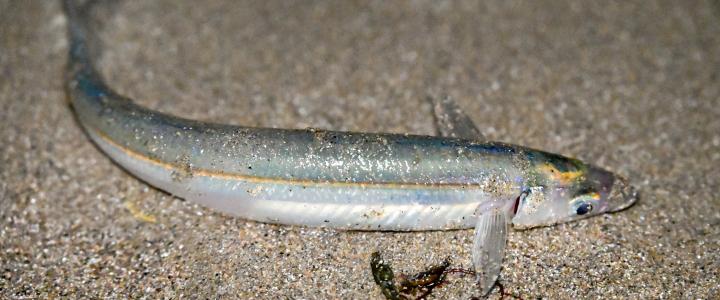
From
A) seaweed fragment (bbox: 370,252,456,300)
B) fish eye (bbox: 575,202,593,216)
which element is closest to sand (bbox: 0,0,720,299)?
seaweed fragment (bbox: 370,252,456,300)

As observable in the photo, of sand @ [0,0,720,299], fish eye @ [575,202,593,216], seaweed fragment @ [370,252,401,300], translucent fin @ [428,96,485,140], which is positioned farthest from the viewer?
translucent fin @ [428,96,485,140]

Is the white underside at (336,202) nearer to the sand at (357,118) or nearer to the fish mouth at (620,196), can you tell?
the sand at (357,118)

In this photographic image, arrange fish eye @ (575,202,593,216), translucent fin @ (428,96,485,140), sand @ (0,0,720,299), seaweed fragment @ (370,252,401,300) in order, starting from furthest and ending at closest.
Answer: translucent fin @ (428,96,485,140) → fish eye @ (575,202,593,216) → sand @ (0,0,720,299) → seaweed fragment @ (370,252,401,300)

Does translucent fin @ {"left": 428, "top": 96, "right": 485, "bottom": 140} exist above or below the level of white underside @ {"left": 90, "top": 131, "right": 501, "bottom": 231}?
above

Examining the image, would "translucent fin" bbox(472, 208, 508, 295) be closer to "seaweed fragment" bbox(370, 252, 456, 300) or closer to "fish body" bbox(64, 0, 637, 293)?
"fish body" bbox(64, 0, 637, 293)

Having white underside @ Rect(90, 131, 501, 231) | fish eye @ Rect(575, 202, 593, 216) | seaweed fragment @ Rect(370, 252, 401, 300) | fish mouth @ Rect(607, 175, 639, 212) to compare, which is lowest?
seaweed fragment @ Rect(370, 252, 401, 300)

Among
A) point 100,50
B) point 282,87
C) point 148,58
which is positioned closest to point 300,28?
point 282,87

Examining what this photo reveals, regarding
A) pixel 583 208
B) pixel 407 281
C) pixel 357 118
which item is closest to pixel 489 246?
pixel 407 281
